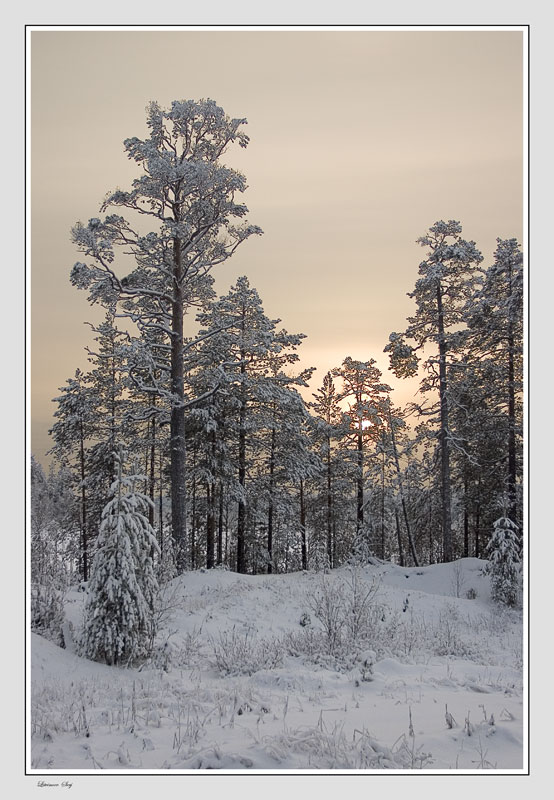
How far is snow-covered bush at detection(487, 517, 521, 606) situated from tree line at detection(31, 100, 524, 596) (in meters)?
1.20

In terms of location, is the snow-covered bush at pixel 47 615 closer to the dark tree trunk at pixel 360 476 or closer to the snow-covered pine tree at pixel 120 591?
the snow-covered pine tree at pixel 120 591

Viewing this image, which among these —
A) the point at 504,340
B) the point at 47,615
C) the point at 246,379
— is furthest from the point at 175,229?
the point at 504,340

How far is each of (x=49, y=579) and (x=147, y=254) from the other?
34.0ft

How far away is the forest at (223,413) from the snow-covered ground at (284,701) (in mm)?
1425

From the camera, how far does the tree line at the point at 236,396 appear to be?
1716 cm

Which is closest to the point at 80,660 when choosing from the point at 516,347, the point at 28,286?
the point at 28,286

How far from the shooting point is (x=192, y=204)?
17.6m

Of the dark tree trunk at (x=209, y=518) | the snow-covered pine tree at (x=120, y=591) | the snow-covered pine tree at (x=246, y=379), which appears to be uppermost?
the snow-covered pine tree at (x=246, y=379)

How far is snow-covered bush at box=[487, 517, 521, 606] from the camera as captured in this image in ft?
58.6

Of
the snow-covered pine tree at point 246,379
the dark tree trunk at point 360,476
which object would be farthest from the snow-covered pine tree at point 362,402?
the snow-covered pine tree at point 246,379

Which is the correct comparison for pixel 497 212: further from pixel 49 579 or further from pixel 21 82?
pixel 49 579

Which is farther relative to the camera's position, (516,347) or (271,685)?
(516,347)

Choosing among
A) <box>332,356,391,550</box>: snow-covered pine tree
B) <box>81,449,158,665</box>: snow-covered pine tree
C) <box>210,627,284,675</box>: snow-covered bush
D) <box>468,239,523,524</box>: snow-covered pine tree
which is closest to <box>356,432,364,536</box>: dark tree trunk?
<box>332,356,391,550</box>: snow-covered pine tree

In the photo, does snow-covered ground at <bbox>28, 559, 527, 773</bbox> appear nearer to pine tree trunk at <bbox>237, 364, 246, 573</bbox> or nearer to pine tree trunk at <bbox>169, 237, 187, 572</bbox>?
pine tree trunk at <bbox>169, 237, 187, 572</bbox>
